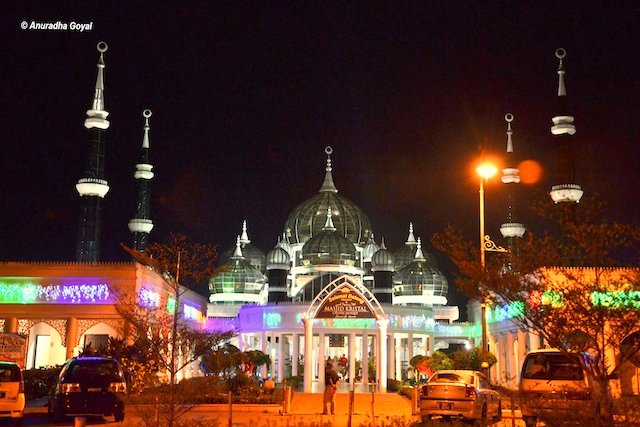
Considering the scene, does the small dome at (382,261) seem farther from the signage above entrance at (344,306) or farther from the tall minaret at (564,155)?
the signage above entrance at (344,306)

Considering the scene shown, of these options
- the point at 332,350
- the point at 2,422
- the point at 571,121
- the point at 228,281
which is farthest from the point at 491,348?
the point at 2,422

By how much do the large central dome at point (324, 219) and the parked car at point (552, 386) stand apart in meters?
51.4

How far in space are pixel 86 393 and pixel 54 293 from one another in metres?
22.4

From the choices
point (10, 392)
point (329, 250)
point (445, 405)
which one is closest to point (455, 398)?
point (445, 405)

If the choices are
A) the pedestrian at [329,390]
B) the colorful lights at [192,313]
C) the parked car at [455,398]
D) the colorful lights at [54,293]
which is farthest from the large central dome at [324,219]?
the parked car at [455,398]

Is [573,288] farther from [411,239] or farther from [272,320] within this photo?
[411,239]

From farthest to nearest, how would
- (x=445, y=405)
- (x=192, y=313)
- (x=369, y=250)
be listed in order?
(x=369, y=250) < (x=192, y=313) < (x=445, y=405)

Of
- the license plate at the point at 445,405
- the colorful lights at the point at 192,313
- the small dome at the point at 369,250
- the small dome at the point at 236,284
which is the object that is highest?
the small dome at the point at 369,250

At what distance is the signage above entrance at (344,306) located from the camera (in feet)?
133

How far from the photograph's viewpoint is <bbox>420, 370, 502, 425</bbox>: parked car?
1912cm

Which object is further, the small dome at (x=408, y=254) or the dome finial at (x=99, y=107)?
the small dome at (x=408, y=254)

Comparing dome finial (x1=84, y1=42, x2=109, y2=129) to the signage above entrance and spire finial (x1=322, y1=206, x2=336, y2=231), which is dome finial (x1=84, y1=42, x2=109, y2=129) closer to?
spire finial (x1=322, y1=206, x2=336, y2=231)

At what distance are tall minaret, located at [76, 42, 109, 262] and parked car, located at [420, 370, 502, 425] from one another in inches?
1736

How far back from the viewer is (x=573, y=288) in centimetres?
1373
